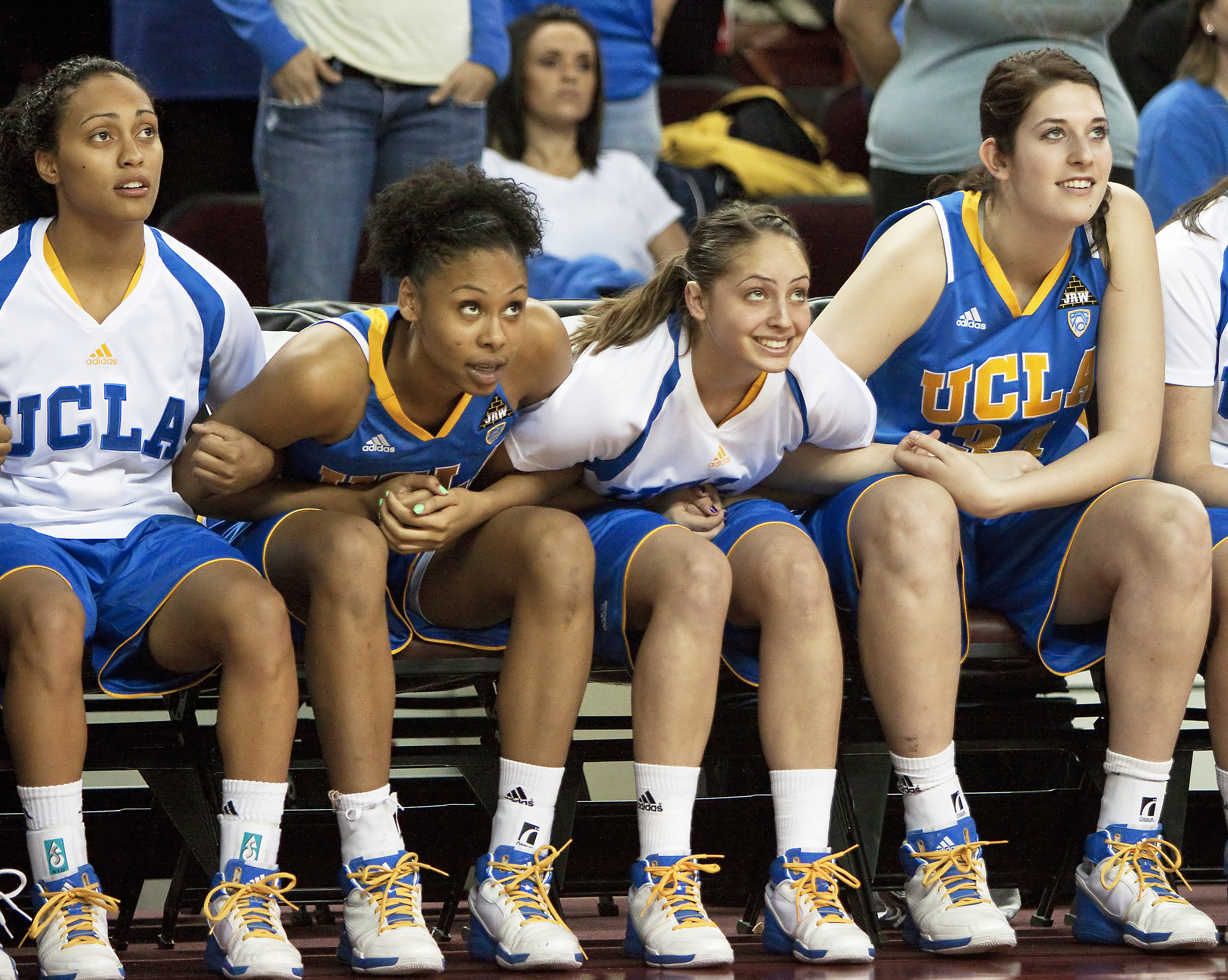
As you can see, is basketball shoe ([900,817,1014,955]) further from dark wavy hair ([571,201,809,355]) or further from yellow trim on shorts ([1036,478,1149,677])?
dark wavy hair ([571,201,809,355])

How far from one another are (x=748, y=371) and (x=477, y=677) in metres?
0.59

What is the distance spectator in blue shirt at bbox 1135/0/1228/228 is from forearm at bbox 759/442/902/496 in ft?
3.91

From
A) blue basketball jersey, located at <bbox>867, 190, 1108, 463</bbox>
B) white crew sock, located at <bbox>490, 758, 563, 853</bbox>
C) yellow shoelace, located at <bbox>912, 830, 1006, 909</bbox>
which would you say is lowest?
yellow shoelace, located at <bbox>912, 830, 1006, 909</bbox>

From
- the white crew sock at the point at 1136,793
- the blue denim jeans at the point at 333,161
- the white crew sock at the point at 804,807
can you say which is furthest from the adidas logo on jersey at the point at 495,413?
the blue denim jeans at the point at 333,161

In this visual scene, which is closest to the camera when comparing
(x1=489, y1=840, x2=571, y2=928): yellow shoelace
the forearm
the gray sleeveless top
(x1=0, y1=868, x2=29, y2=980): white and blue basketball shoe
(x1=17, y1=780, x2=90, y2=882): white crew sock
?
(x1=0, y1=868, x2=29, y2=980): white and blue basketball shoe

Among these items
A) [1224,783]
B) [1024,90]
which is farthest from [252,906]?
[1024,90]

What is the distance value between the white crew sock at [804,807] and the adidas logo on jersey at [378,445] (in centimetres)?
70

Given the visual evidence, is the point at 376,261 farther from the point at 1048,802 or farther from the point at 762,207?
the point at 1048,802

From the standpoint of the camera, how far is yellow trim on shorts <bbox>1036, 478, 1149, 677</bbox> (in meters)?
2.31

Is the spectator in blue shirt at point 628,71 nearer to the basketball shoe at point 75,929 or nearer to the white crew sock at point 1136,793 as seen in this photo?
the white crew sock at point 1136,793

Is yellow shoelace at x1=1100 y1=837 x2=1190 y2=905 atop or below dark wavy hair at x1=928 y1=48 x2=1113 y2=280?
below

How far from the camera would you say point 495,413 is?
→ 2.29 meters

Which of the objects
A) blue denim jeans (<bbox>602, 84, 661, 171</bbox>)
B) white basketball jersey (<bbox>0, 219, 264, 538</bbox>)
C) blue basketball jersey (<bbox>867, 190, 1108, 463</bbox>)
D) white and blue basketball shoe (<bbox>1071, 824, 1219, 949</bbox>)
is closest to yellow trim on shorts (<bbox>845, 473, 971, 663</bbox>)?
blue basketball jersey (<bbox>867, 190, 1108, 463</bbox>)

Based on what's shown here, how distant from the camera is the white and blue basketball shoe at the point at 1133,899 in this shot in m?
2.10
